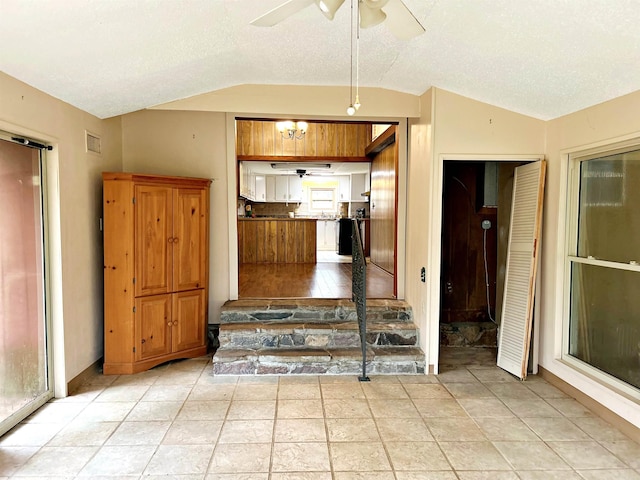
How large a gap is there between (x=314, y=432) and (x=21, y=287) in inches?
92.3

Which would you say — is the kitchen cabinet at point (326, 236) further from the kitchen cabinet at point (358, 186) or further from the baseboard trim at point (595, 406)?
the baseboard trim at point (595, 406)

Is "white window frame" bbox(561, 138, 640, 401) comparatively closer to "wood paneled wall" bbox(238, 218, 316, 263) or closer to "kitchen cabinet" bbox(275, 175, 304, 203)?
"wood paneled wall" bbox(238, 218, 316, 263)

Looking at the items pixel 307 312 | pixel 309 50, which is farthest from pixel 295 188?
pixel 309 50

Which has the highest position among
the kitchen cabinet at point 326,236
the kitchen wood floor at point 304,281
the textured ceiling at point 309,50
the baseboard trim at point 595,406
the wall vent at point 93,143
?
the textured ceiling at point 309,50

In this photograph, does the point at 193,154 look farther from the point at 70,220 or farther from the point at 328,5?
the point at 328,5

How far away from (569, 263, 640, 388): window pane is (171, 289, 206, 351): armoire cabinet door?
11.5 feet

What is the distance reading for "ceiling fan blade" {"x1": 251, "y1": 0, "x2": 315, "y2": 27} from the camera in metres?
1.85

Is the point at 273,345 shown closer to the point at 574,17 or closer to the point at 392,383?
the point at 392,383

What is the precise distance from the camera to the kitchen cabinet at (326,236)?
11.1 meters

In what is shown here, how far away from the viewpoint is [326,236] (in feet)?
36.6

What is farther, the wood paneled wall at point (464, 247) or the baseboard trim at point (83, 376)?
the wood paneled wall at point (464, 247)

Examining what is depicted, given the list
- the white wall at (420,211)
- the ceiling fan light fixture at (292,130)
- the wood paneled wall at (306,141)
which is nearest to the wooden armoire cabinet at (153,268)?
the white wall at (420,211)

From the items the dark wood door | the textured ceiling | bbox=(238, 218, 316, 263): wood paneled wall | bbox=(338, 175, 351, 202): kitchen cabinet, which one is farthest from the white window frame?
bbox=(338, 175, 351, 202): kitchen cabinet

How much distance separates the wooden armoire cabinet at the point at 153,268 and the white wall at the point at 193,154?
0.94 feet
